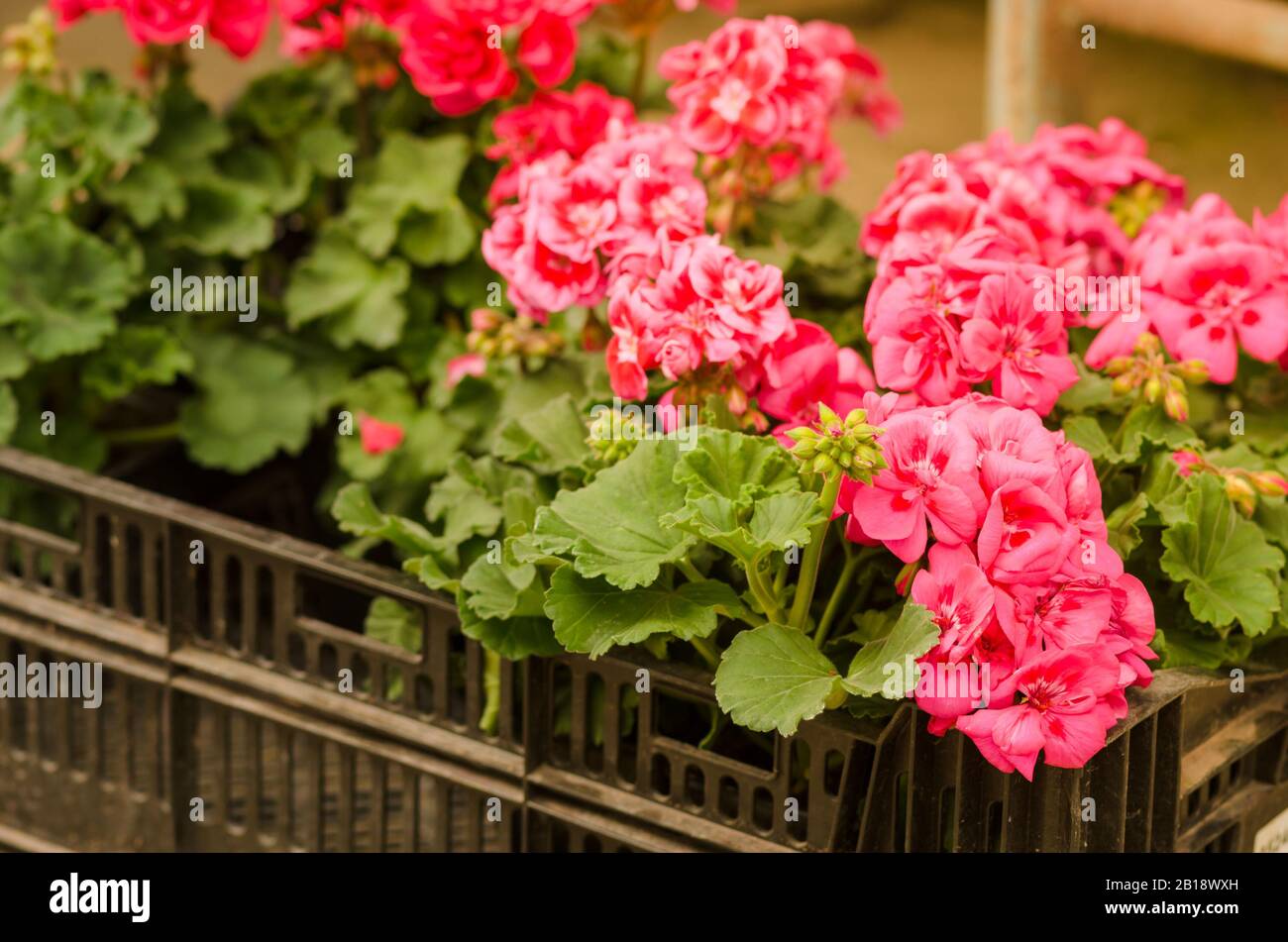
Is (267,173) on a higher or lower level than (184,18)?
lower

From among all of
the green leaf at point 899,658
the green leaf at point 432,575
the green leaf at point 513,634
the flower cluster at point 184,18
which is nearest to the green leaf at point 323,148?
the flower cluster at point 184,18

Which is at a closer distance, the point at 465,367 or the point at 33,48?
the point at 465,367

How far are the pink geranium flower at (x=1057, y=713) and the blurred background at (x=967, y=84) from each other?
2.31 m

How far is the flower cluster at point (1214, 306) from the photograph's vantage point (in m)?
1.49

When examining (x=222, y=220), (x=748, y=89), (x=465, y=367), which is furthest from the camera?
(x=222, y=220)

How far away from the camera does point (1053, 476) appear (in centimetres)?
117

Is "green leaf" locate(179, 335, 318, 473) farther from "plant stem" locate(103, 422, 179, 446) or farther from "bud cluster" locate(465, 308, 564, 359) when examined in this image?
"bud cluster" locate(465, 308, 564, 359)

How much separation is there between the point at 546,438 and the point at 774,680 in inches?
14.7

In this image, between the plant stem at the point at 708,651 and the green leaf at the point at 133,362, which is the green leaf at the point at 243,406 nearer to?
the green leaf at the point at 133,362

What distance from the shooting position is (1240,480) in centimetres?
139

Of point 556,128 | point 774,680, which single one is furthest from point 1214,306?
point 556,128

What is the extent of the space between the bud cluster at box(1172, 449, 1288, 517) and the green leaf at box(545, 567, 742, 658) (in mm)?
371

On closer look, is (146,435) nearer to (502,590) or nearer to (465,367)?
(465,367)

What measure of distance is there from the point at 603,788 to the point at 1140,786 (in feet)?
1.30
